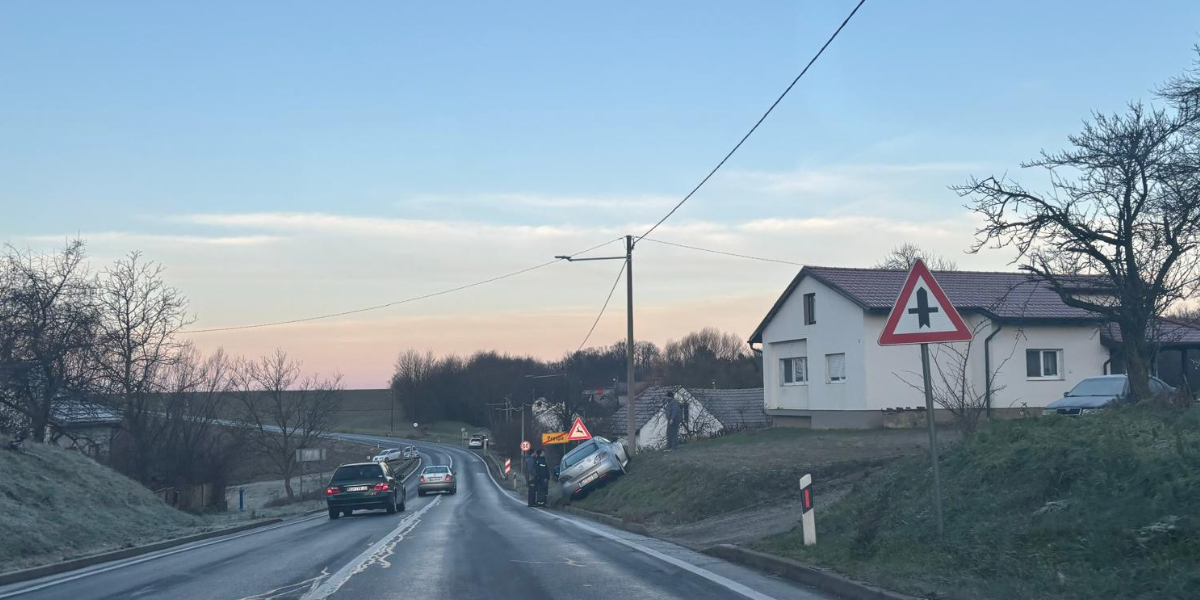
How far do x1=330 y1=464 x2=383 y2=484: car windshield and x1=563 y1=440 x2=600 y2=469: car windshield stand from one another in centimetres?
516

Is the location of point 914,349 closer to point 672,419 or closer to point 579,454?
point 672,419

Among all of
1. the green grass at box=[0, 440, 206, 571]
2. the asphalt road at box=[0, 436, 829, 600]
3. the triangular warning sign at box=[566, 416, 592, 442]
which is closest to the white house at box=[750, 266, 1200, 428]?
the triangular warning sign at box=[566, 416, 592, 442]

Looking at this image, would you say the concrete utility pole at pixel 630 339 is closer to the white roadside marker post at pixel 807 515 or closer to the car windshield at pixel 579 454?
Result: the car windshield at pixel 579 454

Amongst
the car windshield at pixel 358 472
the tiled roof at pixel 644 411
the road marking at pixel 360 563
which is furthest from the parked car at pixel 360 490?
the tiled roof at pixel 644 411

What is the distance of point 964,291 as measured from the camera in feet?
111

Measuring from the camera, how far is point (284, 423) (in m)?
55.4

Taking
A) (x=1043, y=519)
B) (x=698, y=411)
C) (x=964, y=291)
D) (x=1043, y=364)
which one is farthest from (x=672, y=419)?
(x=698, y=411)

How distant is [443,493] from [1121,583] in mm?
44327

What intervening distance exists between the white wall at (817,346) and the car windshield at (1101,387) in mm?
8453

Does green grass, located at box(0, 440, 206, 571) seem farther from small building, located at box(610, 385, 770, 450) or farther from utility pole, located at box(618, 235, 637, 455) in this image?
small building, located at box(610, 385, 770, 450)

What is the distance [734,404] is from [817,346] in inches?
1142

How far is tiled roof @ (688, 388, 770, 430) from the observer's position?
59.8 metres

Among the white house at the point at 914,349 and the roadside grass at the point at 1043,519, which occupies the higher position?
the white house at the point at 914,349

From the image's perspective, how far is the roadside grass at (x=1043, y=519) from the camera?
7277 millimetres
